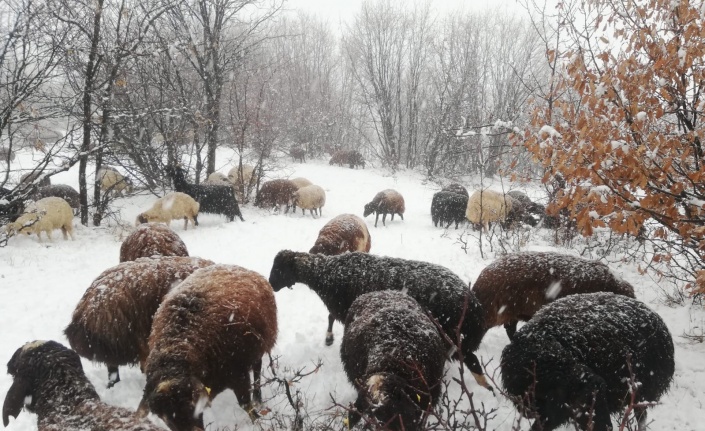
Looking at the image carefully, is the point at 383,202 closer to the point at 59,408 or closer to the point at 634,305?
the point at 634,305

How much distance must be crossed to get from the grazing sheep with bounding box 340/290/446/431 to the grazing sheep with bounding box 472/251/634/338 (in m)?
1.22

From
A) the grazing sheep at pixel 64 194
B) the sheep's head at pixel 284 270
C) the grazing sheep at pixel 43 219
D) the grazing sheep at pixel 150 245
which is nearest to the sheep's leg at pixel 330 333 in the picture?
the sheep's head at pixel 284 270

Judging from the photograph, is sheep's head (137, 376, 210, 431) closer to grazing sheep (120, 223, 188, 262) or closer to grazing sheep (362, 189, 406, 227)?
grazing sheep (120, 223, 188, 262)

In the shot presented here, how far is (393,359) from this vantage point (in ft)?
8.91

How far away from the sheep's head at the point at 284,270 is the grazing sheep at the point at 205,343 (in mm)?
1131

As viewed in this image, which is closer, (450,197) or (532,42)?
(450,197)

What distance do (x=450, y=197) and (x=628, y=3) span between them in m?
8.97

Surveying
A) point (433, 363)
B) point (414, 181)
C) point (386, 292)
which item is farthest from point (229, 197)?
point (414, 181)

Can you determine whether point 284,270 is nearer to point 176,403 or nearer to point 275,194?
point 176,403

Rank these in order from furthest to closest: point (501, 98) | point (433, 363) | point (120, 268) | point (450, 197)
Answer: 1. point (501, 98)
2. point (450, 197)
3. point (120, 268)
4. point (433, 363)

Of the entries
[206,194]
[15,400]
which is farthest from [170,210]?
[15,400]

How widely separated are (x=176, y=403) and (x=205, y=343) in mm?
536

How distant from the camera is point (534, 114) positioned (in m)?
3.73

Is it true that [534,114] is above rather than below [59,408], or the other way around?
above
